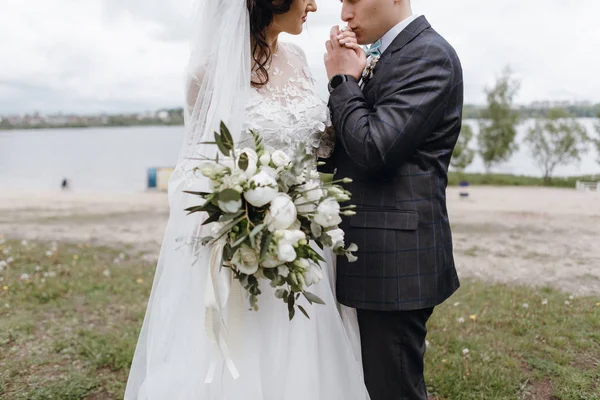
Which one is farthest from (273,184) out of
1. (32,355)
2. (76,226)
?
(76,226)

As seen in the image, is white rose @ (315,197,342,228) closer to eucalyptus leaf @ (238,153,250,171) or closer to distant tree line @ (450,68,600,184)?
eucalyptus leaf @ (238,153,250,171)

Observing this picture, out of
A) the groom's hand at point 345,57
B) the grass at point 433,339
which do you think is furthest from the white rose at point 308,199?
the grass at point 433,339

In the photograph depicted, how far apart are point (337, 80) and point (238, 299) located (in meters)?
1.05

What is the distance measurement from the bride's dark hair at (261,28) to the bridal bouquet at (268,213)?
2.42 feet

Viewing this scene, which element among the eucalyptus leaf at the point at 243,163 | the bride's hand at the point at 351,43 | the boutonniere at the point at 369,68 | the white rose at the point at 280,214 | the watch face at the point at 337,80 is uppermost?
the bride's hand at the point at 351,43

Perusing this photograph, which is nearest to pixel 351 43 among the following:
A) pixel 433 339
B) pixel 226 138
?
pixel 226 138

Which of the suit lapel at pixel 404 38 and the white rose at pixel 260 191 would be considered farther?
the suit lapel at pixel 404 38

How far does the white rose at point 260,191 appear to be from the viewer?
1856mm

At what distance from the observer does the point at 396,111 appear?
2174 mm

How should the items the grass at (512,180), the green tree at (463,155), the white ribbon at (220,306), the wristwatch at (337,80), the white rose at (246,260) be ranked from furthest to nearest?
the green tree at (463,155) < the grass at (512,180) < the wristwatch at (337,80) < the white ribbon at (220,306) < the white rose at (246,260)

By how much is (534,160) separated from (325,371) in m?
30.8

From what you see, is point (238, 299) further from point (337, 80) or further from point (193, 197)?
point (337, 80)

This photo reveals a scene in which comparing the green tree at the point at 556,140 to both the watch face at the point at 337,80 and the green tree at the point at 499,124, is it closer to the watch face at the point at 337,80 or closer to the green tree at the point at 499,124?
the green tree at the point at 499,124

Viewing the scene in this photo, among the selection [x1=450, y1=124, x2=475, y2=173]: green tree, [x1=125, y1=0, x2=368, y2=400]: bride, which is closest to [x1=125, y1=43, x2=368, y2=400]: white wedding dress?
[x1=125, y1=0, x2=368, y2=400]: bride
